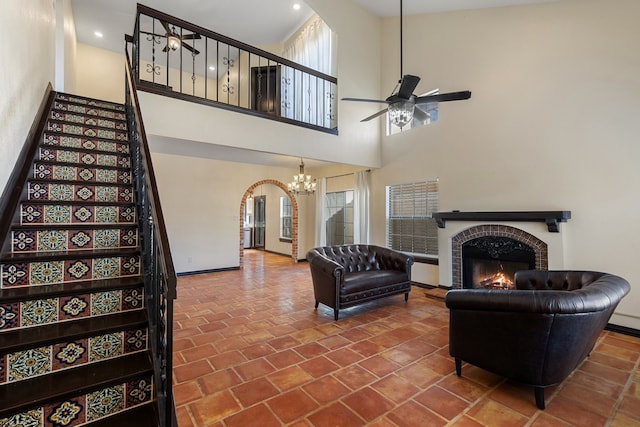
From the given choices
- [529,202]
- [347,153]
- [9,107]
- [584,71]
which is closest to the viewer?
[9,107]

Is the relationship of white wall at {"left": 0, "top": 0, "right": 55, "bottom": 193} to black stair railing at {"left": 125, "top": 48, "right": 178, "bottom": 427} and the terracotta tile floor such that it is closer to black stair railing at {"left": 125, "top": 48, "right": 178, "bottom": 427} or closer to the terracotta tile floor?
black stair railing at {"left": 125, "top": 48, "right": 178, "bottom": 427}

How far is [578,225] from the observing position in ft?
12.0

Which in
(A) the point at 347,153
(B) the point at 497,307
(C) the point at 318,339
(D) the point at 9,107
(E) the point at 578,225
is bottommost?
(C) the point at 318,339

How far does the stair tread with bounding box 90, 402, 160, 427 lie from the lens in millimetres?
1471

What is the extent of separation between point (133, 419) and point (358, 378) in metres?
1.63

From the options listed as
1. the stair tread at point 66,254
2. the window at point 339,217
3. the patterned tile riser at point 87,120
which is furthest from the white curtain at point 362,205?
the stair tread at point 66,254

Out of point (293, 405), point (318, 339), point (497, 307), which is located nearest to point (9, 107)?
point (293, 405)

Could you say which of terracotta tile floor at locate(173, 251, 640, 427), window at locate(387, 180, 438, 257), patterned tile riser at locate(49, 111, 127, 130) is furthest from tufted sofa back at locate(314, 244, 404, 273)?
patterned tile riser at locate(49, 111, 127, 130)

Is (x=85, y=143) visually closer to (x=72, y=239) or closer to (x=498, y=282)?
(x=72, y=239)

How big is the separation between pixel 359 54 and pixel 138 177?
491cm

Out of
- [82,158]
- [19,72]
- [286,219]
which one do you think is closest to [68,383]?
[82,158]

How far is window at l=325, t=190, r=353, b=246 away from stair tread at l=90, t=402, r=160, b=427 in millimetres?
5768

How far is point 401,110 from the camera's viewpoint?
2.95 meters

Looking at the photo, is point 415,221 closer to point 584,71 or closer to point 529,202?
point 529,202
